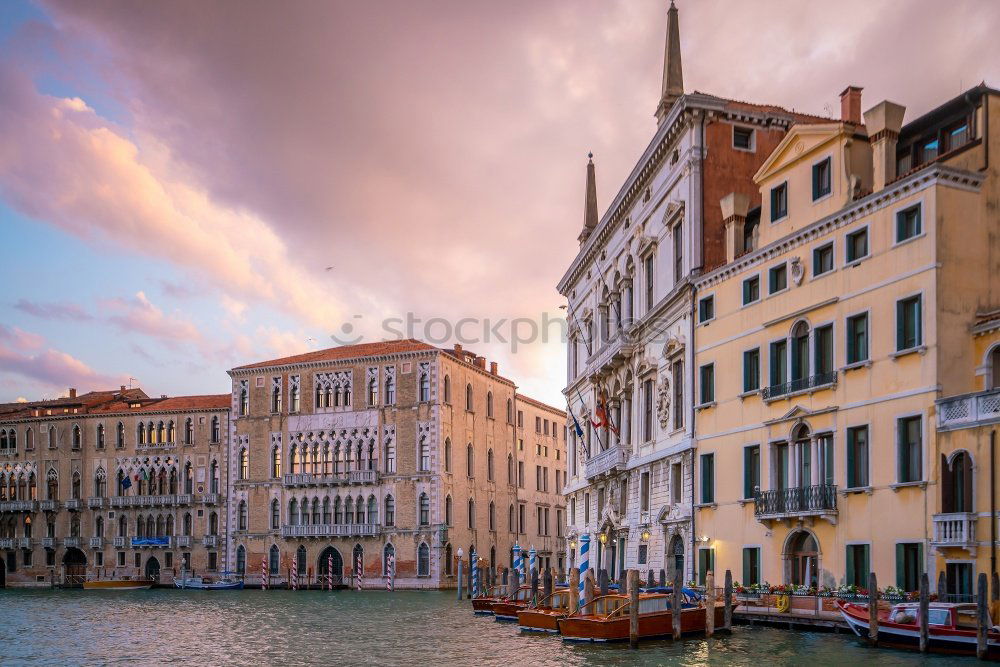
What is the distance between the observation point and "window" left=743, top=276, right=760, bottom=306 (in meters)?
27.3

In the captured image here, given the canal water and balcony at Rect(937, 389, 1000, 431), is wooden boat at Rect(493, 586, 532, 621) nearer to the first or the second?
the canal water

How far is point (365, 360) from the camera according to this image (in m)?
59.8

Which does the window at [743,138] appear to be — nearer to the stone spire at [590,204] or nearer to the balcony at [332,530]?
the stone spire at [590,204]

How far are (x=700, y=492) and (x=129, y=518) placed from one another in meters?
43.9

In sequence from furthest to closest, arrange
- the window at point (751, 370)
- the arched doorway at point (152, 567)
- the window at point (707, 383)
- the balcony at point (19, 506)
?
1. the balcony at point (19, 506)
2. the arched doorway at point (152, 567)
3. the window at point (707, 383)
4. the window at point (751, 370)

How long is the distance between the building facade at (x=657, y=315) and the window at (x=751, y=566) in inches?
109

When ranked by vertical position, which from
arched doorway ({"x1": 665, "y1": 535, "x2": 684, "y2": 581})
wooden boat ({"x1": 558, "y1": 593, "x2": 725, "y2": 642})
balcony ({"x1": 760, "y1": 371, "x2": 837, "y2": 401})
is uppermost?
balcony ({"x1": 760, "y1": 371, "x2": 837, "y2": 401})

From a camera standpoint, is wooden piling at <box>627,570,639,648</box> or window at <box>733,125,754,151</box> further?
window at <box>733,125,754,151</box>

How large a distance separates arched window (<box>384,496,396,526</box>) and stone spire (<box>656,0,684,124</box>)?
2835 centimetres

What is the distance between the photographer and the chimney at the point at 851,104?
2783 cm

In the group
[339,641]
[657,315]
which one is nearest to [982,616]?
[339,641]

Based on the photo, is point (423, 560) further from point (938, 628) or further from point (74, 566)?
point (938, 628)

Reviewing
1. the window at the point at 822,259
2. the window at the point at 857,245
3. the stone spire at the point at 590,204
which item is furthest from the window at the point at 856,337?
the stone spire at the point at 590,204

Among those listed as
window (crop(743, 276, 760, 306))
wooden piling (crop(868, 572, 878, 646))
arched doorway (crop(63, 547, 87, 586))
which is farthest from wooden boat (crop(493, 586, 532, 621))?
arched doorway (crop(63, 547, 87, 586))
